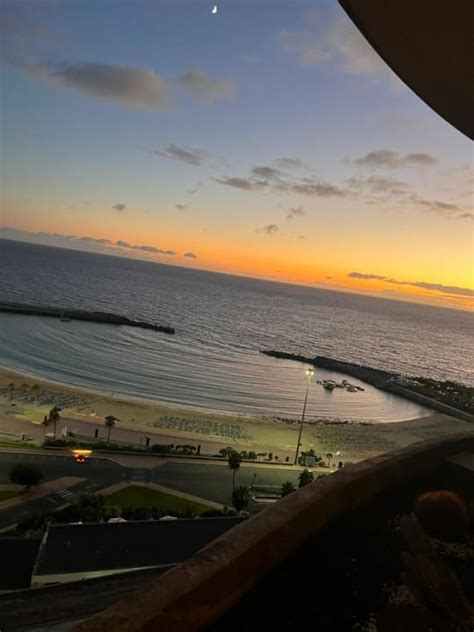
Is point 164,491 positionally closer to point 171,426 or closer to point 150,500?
point 150,500

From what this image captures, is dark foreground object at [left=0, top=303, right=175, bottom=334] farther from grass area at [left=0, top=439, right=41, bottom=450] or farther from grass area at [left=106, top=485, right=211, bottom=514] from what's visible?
grass area at [left=106, top=485, right=211, bottom=514]

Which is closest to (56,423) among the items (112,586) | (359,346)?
(112,586)

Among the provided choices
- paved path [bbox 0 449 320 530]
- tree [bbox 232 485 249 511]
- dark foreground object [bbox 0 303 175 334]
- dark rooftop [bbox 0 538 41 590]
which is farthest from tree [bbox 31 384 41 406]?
dark foreground object [bbox 0 303 175 334]

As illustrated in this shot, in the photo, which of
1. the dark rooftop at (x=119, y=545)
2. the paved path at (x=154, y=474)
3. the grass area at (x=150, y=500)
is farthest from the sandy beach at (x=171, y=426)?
the dark rooftop at (x=119, y=545)

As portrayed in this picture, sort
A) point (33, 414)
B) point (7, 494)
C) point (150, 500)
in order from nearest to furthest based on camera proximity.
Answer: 1. point (7, 494)
2. point (150, 500)
3. point (33, 414)

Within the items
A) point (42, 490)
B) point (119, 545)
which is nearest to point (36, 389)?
point (42, 490)
